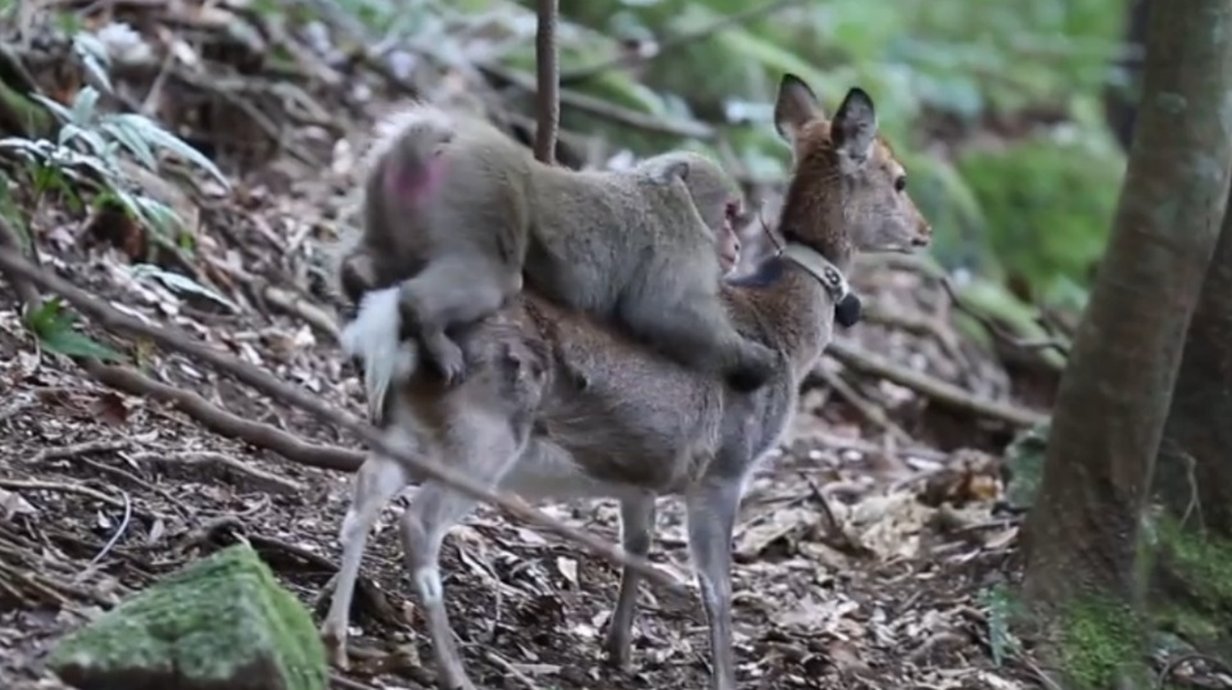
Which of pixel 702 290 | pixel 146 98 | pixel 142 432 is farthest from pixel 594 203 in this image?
pixel 146 98

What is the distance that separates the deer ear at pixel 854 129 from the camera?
6.14 meters

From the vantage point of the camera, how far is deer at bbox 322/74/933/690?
4949mm

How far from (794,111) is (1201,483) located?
1.78 metres

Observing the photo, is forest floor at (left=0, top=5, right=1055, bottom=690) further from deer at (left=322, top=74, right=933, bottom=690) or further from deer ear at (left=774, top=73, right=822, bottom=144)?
deer ear at (left=774, top=73, right=822, bottom=144)

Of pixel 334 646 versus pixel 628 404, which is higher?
pixel 628 404

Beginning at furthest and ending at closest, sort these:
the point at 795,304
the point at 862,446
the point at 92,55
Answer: the point at 862,446, the point at 92,55, the point at 795,304

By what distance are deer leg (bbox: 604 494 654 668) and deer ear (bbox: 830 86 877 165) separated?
1.26 m

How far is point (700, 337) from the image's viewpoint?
556cm

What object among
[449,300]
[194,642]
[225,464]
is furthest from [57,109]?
[194,642]

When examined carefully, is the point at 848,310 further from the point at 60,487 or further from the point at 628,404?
the point at 60,487

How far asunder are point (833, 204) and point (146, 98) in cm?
349

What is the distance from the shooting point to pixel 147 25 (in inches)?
349

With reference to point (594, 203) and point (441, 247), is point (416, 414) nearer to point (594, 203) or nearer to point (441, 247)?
point (441, 247)

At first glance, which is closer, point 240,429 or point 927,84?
point 240,429
